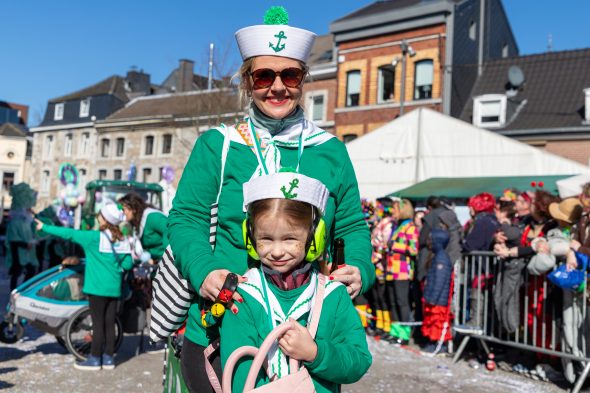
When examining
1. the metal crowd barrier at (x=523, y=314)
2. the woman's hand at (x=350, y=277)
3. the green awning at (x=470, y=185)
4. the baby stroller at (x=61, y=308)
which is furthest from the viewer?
the green awning at (x=470, y=185)

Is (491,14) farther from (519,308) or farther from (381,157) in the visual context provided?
(519,308)

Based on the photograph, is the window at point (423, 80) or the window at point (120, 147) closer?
the window at point (423, 80)

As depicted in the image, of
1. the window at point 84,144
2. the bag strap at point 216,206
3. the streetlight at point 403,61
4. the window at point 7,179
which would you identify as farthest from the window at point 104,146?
the bag strap at point 216,206

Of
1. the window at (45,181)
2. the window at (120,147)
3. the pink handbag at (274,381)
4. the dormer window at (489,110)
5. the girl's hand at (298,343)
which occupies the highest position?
the dormer window at (489,110)

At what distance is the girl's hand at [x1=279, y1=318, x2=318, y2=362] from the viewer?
1872 mm

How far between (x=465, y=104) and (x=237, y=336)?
86.0 ft

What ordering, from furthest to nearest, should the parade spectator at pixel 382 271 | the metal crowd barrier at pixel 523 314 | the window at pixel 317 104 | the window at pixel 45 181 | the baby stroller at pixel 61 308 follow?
the window at pixel 45 181, the window at pixel 317 104, the parade spectator at pixel 382 271, the baby stroller at pixel 61 308, the metal crowd barrier at pixel 523 314

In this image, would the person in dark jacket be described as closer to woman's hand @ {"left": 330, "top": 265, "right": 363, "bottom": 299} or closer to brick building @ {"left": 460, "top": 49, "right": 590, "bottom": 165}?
woman's hand @ {"left": 330, "top": 265, "right": 363, "bottom": 299}

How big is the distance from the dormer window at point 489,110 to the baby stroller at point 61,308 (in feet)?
68.2

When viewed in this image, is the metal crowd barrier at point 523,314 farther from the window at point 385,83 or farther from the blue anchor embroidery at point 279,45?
the window at point 385,83

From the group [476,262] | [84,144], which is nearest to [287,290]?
[476,262]

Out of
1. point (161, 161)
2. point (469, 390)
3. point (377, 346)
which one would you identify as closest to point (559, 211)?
point (469, 390)

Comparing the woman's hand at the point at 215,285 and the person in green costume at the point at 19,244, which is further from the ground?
the woman's hand at the point at 215,285

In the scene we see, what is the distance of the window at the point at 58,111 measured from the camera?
46281 mm
